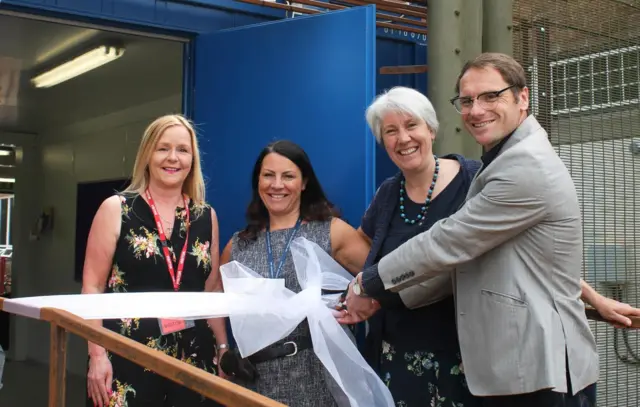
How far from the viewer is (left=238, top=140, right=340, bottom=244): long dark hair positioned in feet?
8.64

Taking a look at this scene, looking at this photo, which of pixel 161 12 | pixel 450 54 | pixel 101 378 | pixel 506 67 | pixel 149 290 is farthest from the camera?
pixel 161 12

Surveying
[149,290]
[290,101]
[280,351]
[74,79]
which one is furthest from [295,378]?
[74,79]

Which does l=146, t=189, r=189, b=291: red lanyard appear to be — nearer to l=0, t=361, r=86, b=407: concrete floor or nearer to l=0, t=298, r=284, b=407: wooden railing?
l=0, t=298, r=284, b=407: wooden railing

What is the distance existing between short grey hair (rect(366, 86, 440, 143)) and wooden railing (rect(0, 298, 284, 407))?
1.14 meters

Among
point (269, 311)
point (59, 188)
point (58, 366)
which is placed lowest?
point (58, 366)

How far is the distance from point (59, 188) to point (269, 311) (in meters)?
6.48

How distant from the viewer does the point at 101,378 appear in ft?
7.69

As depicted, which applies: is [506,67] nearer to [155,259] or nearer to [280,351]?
[280,351]

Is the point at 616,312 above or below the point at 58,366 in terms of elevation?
above

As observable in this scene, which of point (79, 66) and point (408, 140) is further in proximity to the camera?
point (79, 66)

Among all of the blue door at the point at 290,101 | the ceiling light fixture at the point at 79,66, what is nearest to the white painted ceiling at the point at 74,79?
the ceiling light fixture at the point at 79,66

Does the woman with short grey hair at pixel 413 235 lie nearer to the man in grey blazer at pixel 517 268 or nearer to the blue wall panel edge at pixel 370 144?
the man in grey blazer at pixel 517 268

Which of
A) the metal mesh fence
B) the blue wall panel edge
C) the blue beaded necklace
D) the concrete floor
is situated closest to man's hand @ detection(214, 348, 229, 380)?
the blue beaded necklace

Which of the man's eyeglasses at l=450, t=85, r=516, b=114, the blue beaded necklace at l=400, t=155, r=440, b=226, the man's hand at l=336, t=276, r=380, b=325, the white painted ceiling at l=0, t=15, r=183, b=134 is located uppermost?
the white painted ceiling at l=0, t=15, r=183, b=134
